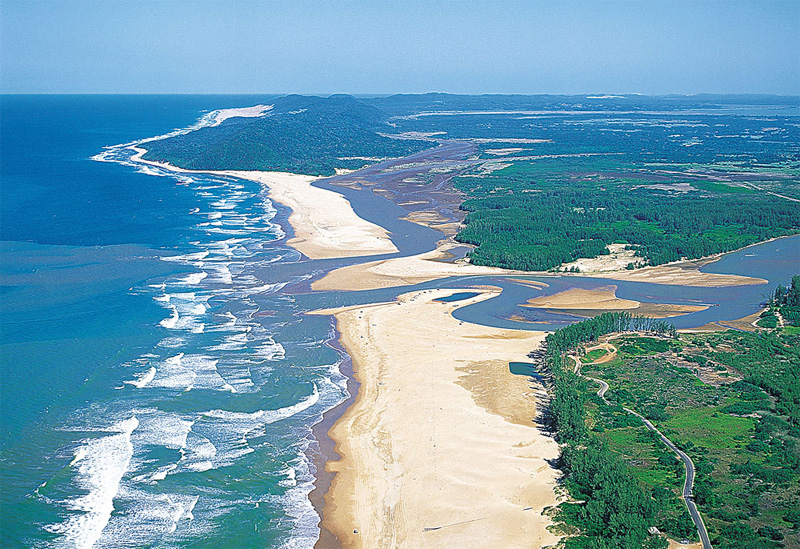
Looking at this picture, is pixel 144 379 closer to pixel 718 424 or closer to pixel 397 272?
pixel 397 272

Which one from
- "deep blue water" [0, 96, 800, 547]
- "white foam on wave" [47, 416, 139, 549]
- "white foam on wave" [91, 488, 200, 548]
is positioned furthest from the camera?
"deep blue water" [0, 96, 800, 547]

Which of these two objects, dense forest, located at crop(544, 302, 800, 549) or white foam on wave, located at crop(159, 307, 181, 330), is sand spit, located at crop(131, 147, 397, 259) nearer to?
white foam on wave, located at crop(159, 307, 181, 330)

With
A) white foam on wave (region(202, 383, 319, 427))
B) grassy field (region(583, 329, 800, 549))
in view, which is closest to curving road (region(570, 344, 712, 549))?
grassy field (region(583, 329, 800, 549))

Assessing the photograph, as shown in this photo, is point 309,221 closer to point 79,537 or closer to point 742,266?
point 742,266

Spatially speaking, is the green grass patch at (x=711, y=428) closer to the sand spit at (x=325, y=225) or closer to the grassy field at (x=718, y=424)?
the grassy field at (x=718, y=424)

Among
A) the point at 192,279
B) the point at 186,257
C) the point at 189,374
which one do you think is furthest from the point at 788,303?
the point at 186,257

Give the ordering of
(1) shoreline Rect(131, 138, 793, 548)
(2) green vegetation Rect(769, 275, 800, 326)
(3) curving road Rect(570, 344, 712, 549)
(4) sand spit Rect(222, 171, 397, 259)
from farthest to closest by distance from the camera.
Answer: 1. (4) sand spit Rect(222, 171, 397, 259)
2. (2) green vegetation Rect(769, 275, 800, 326)
3. (1) shoreline Rect(131, 138, 793, 548)
4. (3) curving road Rect(570, 344, 712, 549)

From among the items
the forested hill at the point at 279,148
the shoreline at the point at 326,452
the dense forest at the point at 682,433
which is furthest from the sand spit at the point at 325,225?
the dense forest at the point at 682,433
